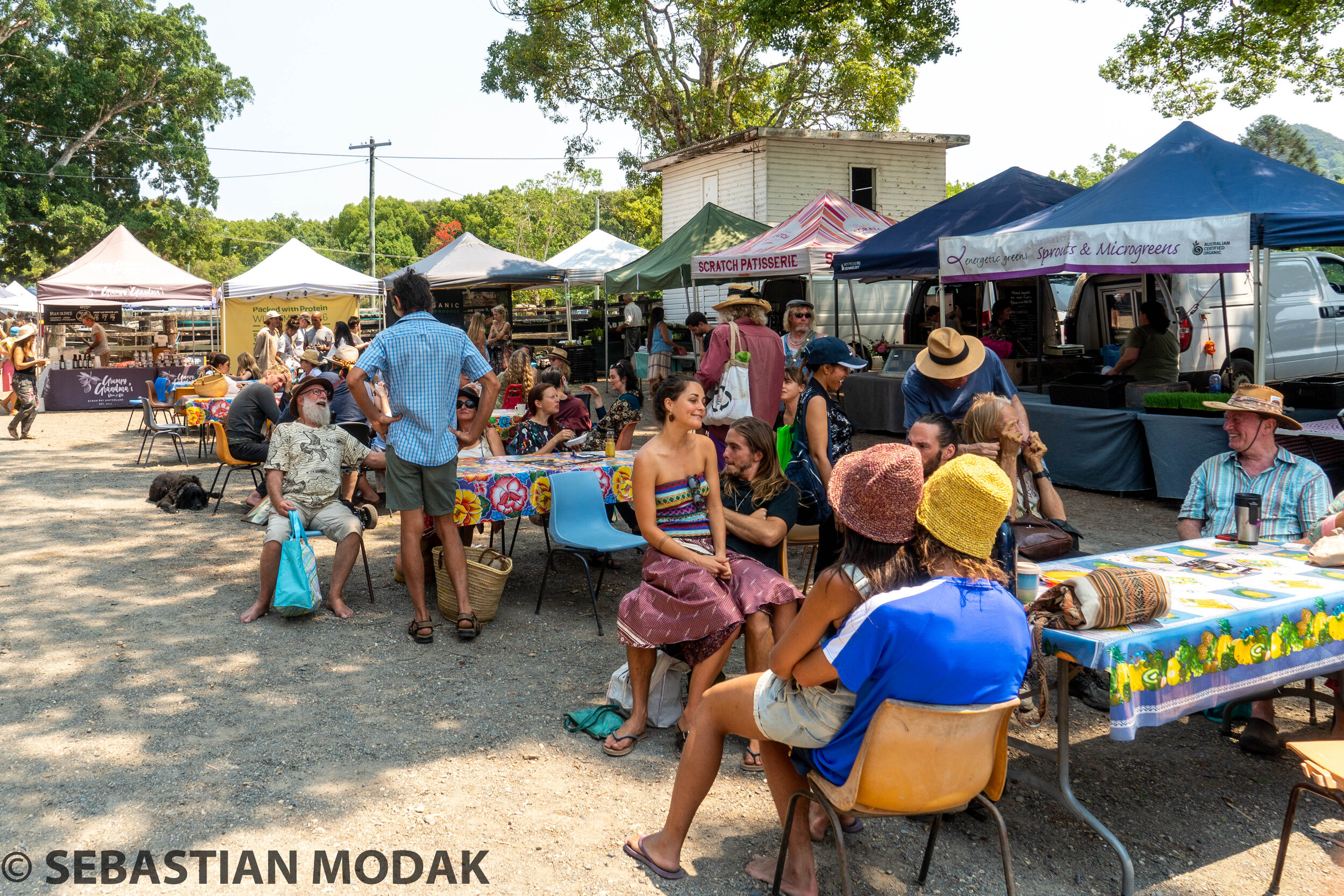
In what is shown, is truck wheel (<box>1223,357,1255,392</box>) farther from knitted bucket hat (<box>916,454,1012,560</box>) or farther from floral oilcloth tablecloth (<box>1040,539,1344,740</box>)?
knitted bucket hat (<box>916,454,1012,560</box>)

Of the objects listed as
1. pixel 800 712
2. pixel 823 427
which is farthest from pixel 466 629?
pixel 800 712

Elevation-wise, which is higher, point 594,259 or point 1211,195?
point 594,259

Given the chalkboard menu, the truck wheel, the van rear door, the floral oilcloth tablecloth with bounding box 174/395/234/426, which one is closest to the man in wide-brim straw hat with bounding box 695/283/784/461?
the truck wheel

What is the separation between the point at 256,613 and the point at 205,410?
5902mm

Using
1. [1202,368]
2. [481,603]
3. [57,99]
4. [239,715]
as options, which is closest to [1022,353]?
[1202,368]

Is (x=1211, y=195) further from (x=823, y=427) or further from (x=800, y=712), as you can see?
(x=800, y=712)

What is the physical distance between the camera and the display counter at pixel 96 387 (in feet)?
57.8

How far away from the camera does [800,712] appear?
2.67 meters

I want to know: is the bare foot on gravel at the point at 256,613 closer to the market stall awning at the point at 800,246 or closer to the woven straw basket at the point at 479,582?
the woven straw basket at the point at 479,582

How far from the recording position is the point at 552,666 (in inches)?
198

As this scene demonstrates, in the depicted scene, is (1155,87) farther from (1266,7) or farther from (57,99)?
(57,99)

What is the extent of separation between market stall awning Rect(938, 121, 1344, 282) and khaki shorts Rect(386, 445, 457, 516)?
5732 millimetres

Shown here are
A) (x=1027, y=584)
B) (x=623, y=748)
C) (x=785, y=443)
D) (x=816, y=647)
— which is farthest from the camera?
(x=785, y=443)

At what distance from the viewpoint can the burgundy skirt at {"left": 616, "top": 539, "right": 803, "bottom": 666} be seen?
3914 millimetres
